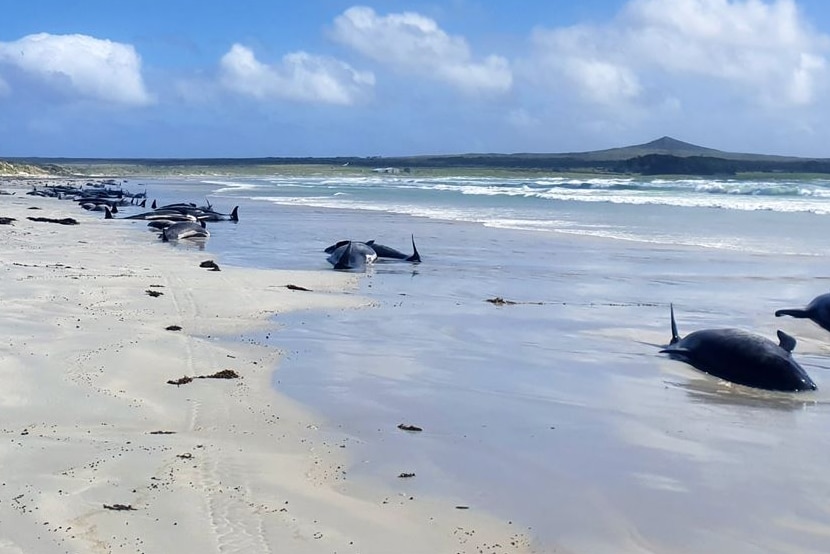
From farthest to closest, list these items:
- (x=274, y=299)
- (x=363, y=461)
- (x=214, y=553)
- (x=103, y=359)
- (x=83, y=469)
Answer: (x=274, y=299) < (x=103, y=359) < (x=363, y=461) < (x=83, y=469) < (x=214, y=553)

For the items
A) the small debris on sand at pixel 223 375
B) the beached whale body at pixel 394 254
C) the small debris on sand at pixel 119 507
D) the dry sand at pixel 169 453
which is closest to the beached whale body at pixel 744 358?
the dry sand at pixel 169 453

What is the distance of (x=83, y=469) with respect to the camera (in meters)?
4.61

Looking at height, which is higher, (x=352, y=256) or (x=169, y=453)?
(x=169, y=453)

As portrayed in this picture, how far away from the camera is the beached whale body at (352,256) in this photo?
14.5m

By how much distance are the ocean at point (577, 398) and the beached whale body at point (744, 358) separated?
0.16 m

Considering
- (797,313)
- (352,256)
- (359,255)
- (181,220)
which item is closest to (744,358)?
(797,313)

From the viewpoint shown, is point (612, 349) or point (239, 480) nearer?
point (239, 480)

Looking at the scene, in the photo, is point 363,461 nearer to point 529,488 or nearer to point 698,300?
point 529,488

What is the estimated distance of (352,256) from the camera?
48.5 feet

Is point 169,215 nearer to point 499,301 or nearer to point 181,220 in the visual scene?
point 181,220

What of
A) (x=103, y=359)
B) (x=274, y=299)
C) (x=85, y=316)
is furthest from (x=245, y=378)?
(x=274, y=299)

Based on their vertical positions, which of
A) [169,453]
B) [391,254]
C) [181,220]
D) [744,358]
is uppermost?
[744,358]

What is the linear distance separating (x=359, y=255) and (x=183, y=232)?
540 cm

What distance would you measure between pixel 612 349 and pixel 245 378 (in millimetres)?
3288
